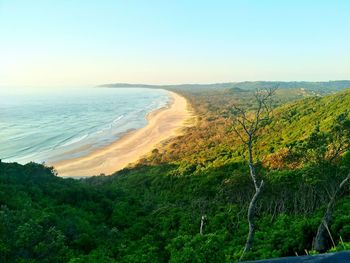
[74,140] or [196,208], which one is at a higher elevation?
[196,208]

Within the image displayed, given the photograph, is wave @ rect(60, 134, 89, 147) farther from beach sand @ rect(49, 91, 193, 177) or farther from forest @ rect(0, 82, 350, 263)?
forest @ rect(0, 82, 350, 263)

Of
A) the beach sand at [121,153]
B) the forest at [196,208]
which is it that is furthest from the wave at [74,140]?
the forest at [196,208]

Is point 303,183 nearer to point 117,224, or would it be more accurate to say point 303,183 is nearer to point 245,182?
point 245,182

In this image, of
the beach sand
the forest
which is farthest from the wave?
the forest

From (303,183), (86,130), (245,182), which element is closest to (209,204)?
(245,182)

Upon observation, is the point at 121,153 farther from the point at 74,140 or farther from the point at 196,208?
the point at 196,208

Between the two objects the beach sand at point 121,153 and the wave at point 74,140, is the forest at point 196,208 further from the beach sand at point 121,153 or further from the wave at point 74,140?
the wave at point 74,140

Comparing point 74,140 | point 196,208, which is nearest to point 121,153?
point 74,140
